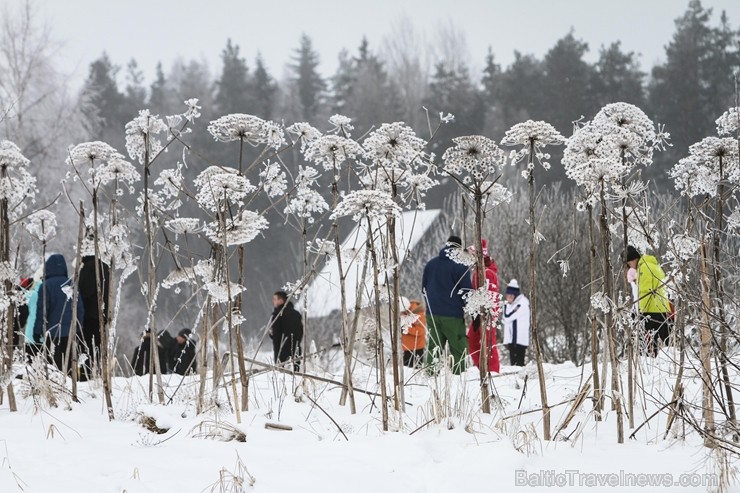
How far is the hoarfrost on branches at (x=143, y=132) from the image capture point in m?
4.26

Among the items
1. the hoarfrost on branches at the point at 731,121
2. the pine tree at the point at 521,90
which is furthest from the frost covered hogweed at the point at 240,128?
the pine tree at the point at 521,90

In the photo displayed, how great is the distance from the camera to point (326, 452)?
364 cm

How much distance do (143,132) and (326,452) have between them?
207 centimetres

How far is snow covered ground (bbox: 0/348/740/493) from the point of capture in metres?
3.21

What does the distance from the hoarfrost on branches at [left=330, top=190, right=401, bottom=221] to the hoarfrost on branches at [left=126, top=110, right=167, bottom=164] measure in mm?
1271

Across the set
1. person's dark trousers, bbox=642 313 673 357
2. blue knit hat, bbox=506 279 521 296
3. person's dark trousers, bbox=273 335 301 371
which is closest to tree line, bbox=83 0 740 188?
blue knit hat, bbox=506 279 521 296

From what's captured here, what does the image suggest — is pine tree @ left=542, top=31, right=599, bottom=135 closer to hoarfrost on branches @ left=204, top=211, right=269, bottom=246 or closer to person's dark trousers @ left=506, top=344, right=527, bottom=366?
person's dark trousers @ left=506, top=344, right=527, bottom=366

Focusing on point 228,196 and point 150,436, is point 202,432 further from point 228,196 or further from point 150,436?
point 228,196

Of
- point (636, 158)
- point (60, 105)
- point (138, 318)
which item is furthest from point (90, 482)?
point (138, 318)

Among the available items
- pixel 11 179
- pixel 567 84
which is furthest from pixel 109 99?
pixel 11 179

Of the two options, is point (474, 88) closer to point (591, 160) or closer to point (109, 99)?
point (109, 99)

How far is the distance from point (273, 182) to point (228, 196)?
63 cm

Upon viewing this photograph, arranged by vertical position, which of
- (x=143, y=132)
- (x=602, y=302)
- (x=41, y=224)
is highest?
(x=143, y=132)

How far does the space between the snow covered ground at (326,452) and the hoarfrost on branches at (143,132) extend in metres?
1.45
